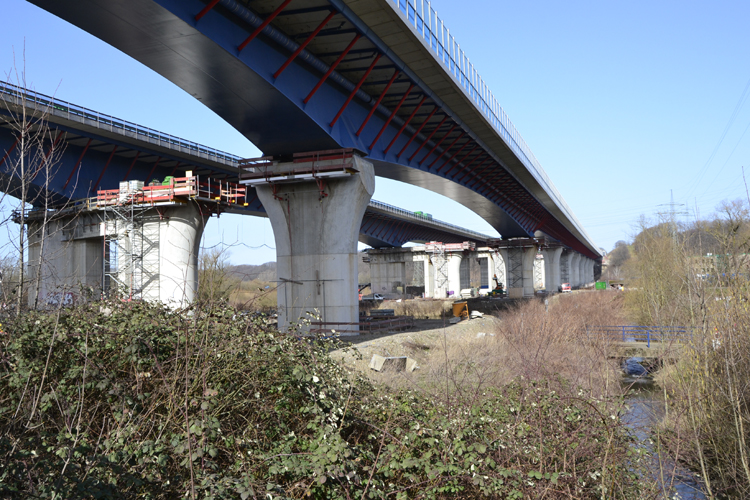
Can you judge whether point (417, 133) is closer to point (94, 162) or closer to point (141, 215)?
point (141, 215)

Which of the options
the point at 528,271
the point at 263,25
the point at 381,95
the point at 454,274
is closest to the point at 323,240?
the point at 381,95

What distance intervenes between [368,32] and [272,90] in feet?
12.7

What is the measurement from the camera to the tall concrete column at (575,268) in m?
117

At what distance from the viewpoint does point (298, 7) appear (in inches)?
663

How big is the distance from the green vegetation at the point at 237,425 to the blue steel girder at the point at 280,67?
29.1 feet

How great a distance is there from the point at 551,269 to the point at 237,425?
273 ft

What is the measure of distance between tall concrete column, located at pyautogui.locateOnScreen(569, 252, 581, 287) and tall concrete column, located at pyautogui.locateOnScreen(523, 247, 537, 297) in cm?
5130

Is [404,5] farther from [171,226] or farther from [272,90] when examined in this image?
[171,226]

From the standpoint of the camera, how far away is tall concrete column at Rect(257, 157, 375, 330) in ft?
77.6

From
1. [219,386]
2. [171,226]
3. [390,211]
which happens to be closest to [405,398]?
[219,386]

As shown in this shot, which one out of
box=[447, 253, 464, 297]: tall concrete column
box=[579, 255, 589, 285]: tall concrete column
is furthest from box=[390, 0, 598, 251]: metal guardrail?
box=[579, 255, 589, 285]: tall concrete column

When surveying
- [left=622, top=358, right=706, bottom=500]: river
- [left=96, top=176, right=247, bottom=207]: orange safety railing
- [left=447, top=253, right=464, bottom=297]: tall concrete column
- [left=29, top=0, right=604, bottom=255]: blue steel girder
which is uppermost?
[left=29, top=0, right=604, bottom=255]: blue steel girder

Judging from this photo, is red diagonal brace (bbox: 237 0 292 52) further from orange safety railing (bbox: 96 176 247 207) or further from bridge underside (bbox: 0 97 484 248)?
orange safety railing (bbox: 96 176 247 207)

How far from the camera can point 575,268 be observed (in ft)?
411
